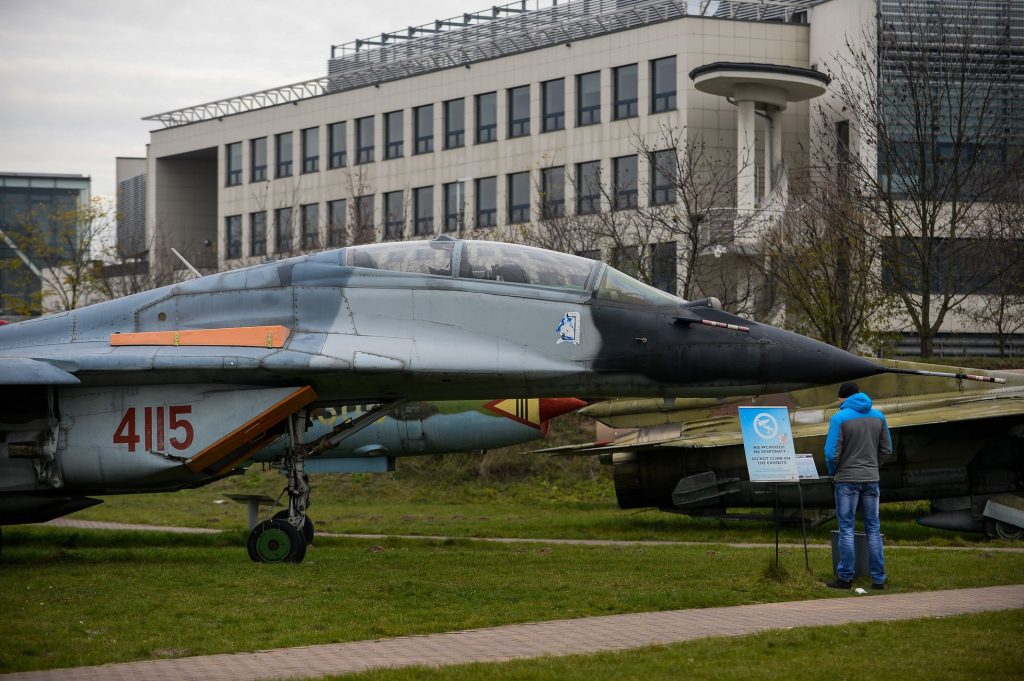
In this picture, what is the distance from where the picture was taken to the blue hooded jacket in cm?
1264

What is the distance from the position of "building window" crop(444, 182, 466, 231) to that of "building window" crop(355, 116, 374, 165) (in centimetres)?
471

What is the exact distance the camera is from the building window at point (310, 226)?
47.6 meters

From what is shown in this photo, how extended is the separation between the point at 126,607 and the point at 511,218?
1603 inches

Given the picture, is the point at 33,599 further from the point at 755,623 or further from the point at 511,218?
the point at 511,218

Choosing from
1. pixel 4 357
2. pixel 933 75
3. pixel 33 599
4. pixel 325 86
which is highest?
pixel 325 86

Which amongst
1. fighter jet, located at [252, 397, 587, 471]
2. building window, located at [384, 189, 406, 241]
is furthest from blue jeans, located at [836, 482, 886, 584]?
building window, located at [384, 189, 406, 241]

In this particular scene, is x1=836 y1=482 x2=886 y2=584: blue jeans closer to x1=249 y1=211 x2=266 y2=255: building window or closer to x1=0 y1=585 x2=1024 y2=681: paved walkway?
x1=0 y1=585 x2=1024 y2=681: paved walkway

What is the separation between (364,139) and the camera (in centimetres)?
5709

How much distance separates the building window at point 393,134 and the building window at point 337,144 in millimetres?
2232

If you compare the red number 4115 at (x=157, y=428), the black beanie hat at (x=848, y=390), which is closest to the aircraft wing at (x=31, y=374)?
the red number 4115 at (x=157, y=428)

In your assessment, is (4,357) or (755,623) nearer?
(755,623)

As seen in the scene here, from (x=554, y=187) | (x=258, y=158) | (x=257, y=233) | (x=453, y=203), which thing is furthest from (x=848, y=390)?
(x=258, y=158)

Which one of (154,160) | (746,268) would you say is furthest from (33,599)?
(154,160)

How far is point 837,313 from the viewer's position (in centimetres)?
2888
